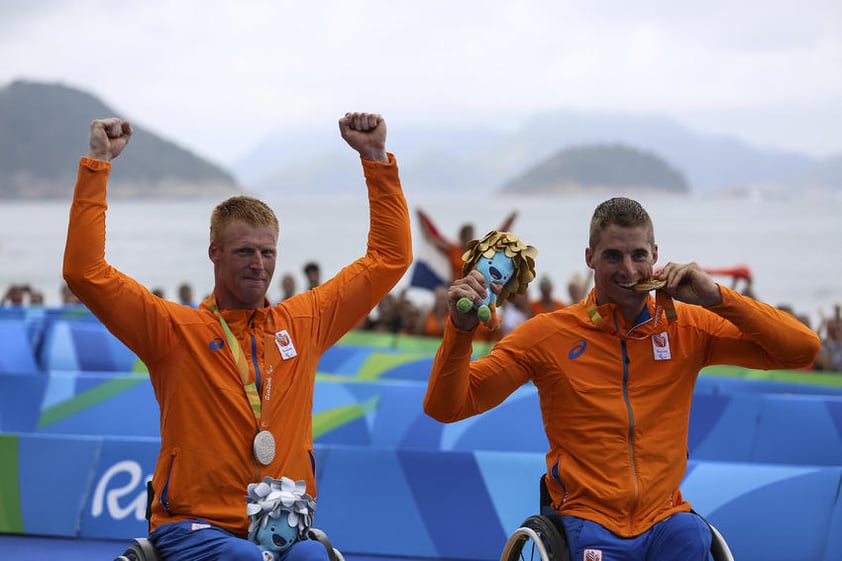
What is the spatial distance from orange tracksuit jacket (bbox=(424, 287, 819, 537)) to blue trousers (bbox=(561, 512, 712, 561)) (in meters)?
0.04

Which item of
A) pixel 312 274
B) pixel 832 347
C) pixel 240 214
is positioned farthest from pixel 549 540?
pixel 312 274

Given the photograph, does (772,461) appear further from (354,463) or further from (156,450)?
(156,450)

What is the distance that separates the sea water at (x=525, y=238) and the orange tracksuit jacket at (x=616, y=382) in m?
21.3

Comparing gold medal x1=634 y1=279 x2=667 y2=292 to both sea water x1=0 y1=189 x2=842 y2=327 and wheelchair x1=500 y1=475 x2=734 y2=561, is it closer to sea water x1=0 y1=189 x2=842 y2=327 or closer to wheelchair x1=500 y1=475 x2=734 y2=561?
wheelchair x1=500 y1=475 x2=734 y2=561

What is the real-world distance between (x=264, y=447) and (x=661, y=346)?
1.28 meters

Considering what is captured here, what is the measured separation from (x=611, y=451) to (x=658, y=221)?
50000mm

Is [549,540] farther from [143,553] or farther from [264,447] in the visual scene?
[143,553]

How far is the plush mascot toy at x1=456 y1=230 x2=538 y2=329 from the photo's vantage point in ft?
10.6

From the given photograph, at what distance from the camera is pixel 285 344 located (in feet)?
11.4

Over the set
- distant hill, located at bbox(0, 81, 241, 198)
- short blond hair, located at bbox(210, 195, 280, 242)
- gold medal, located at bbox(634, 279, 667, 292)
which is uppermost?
distant hill, located at bbox(0, 81, 241, 198)

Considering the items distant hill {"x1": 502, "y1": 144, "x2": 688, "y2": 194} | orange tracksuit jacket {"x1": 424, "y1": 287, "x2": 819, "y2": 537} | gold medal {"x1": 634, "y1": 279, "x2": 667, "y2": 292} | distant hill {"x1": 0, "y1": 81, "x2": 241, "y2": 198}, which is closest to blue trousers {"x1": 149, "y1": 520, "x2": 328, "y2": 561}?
orange tracksuit jacket {"x1": 424, "y1": 287, "x2": 819, "y2": 537}

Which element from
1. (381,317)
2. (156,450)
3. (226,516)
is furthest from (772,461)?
(381,317)

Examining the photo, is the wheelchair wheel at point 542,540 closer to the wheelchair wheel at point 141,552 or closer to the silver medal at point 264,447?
the silver medal at point 264,447

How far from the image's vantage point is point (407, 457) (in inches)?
232
